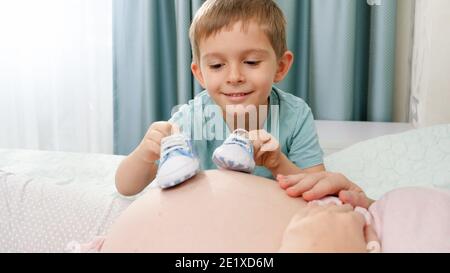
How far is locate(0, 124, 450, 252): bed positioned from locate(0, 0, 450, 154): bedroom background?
823mm

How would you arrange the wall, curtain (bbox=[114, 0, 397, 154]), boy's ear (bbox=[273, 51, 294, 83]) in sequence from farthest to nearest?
curtain (bbox=[114, 0, 397, 154]) → the wall → boy's ear (bbox=[273, 51, 294, 83])

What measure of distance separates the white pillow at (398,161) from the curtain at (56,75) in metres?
1.61

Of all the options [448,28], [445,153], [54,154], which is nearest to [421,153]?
[445,153]

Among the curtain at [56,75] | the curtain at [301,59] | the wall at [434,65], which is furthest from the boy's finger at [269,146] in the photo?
the curtain at [56,75]

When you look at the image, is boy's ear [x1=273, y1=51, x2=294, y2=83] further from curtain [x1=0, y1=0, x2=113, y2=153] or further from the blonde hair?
curtain [x1=0, y1=0, x2=113, y2=153]

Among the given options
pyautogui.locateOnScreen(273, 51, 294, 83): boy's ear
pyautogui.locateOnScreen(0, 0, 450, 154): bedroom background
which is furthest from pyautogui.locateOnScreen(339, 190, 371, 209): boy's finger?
pyautogui.locateOnScreen(0, 0, 450, 154): bedroom background

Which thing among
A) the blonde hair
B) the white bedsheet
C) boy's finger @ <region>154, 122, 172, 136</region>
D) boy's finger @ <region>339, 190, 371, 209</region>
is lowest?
the white bedsheet

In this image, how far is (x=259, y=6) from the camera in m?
1.25

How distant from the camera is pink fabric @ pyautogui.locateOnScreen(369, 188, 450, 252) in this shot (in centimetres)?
74

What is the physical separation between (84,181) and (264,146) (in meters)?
0.52

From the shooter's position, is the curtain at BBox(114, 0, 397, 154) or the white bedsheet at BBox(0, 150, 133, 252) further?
the curtain at BBox(114, 0, 397, 154)

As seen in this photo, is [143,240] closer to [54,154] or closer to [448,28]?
[54,154]

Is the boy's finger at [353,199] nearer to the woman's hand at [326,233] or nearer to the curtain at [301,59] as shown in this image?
the woman's hand at [326,233]

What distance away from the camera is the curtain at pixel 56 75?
109 inches
